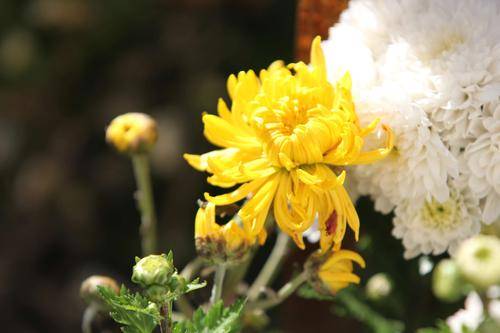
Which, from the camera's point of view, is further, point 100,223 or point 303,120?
point 100,223

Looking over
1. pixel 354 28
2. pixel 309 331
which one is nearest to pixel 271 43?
pixel 309 331

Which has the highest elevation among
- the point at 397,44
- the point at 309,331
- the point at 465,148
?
the point at 397,44

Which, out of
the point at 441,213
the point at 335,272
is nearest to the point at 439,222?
the point at 441,213

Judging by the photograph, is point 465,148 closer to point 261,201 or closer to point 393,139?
point 393,139

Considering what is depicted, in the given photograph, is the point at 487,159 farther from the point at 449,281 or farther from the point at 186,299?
the point at 186,299

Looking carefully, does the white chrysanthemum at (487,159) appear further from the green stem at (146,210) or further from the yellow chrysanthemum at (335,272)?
the green stem at (146,210)

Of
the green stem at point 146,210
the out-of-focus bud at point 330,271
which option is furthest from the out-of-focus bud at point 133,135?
the out-of-focus bud at point 330,271
